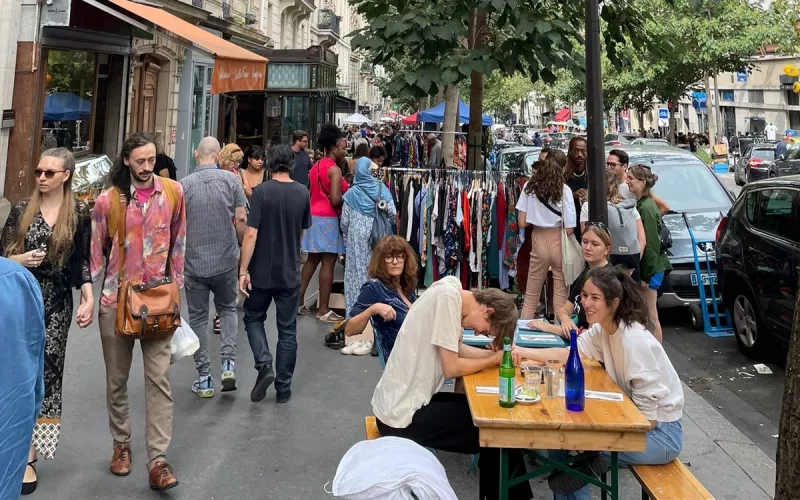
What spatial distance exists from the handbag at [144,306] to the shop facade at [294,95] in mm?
11903

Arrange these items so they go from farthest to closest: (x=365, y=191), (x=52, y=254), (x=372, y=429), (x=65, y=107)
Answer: (x=65, y=107), (x=365, y=191), (x=372, y=429), (x=52, y=254)

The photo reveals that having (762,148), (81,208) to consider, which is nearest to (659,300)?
(81,208)

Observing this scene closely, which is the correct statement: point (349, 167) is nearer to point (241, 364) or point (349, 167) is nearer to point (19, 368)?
point (241, 364)

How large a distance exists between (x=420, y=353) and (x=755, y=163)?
2849cm

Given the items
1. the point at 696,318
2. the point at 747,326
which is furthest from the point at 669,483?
the point at 696,318

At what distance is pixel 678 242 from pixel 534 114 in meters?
108

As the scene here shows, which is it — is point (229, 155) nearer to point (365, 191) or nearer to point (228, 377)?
point (365, 191)

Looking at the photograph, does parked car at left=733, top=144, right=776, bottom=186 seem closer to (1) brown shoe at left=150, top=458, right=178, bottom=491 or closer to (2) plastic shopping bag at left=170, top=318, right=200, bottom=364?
(2) plastic shopping bag at left=170, top=318, right=200, bottom=364

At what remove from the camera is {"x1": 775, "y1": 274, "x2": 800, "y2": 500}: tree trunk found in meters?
2.68

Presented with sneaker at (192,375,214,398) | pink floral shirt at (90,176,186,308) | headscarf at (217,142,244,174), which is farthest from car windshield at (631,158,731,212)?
pink floral shirt at (90,176,186,308)

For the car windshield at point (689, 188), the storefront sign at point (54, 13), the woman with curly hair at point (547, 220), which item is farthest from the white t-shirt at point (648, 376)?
the storefront sign at point (54, 13)

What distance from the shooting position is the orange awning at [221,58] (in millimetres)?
11359

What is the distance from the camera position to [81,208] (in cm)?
478

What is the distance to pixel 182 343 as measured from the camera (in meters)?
5.14
